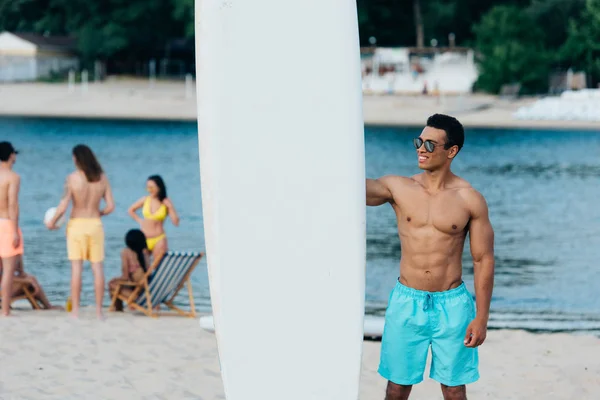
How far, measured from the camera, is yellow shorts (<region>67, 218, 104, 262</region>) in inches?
363

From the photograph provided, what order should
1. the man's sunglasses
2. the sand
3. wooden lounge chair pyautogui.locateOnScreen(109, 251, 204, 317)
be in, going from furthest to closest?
wooden lounge chair pyautogui.locateOnScreen(109, 251, 204, 317) < the sand < the man's sunglasses

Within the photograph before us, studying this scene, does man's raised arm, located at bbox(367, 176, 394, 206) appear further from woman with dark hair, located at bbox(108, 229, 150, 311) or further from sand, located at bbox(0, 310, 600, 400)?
woman with dark hair, located at bbox(108, 229, 150, 311)

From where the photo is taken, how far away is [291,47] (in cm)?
477

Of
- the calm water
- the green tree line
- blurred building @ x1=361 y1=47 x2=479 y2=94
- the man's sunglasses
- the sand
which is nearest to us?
the man's sunglasses

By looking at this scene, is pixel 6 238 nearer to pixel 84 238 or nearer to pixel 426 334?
pixel 84 238

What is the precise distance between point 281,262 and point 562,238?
1425cm

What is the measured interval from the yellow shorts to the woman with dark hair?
53cm

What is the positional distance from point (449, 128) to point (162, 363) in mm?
3555

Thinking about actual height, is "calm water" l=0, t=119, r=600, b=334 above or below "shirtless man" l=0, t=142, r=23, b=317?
below

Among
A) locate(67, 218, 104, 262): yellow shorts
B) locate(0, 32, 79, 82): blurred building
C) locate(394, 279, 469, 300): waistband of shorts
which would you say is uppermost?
locate(0, 32, 79, 82): blurred building

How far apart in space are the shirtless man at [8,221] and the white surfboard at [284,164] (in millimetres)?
4463

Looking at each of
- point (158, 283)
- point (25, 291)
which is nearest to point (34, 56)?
point (25, 291)

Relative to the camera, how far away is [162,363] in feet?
25.8

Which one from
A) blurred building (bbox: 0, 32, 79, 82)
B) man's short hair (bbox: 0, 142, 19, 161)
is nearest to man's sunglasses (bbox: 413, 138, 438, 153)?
man's short hair (bbox: 0, 142, 19, 161)
